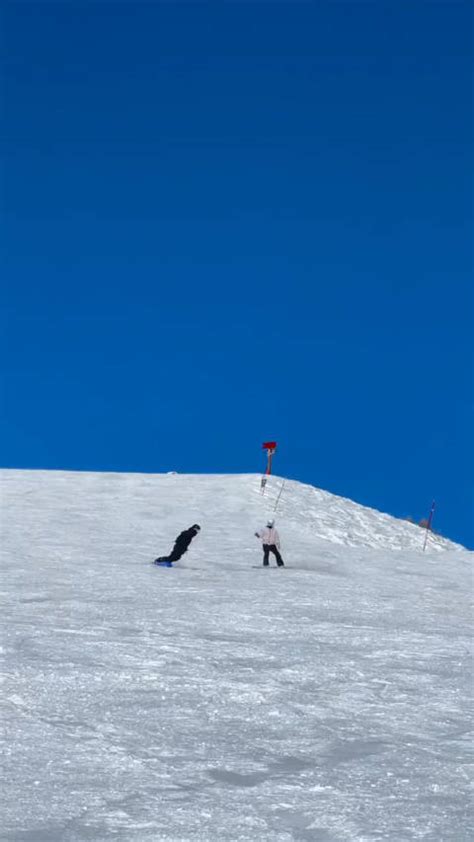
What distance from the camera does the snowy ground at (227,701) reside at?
7.81 metres

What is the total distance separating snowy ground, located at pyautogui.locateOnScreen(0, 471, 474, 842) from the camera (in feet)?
25.6

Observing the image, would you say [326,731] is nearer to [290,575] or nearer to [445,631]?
[445,631]

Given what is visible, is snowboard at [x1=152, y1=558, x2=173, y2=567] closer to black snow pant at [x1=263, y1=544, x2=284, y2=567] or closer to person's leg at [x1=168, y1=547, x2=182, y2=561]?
person's leg at [x1=168, y1=547, x2=182, y2=561]

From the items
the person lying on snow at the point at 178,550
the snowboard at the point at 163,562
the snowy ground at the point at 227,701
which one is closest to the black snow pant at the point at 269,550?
the snowy ground at the point at 227,701

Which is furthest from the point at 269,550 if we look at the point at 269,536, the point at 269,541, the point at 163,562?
the point at 163,562

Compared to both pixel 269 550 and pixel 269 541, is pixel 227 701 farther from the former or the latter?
pixel 269 550

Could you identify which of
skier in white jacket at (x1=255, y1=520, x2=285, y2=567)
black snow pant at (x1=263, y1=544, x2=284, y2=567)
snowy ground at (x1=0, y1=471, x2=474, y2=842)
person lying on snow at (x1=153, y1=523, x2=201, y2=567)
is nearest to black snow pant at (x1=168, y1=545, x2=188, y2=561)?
person lying on snow at (x1=153, y1=523, x2=201, y2=567)

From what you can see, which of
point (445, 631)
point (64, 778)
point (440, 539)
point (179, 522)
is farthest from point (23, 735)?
point (440, 539)

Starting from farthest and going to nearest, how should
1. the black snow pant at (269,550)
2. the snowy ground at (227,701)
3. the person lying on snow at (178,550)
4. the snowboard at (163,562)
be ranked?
the black snow pant at (269,550)
the person lying on snow at (178,550)
the snowboard at (163,562)
the snowy ground at (227,701)

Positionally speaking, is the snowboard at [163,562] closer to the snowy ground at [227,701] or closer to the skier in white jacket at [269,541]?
the snowy ground at [227,701]

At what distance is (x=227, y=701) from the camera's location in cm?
1087

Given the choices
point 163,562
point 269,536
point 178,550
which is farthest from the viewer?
point 269,536

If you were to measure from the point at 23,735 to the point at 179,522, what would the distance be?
2079 cm

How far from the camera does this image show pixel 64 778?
829cm
